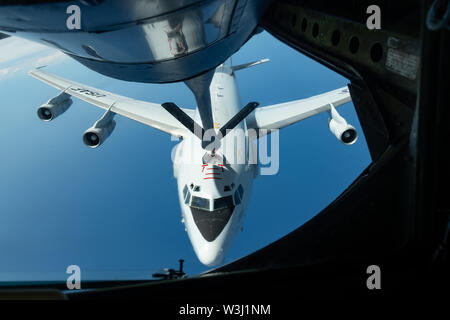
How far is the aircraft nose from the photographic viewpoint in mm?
6422

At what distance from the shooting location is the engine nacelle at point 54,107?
854 cm

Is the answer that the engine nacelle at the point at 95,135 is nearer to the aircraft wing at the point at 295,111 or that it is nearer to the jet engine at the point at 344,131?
the aircraft wing at the point at 295,111

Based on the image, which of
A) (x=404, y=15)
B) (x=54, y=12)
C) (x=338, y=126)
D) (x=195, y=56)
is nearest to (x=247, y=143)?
(x=338, y=126)

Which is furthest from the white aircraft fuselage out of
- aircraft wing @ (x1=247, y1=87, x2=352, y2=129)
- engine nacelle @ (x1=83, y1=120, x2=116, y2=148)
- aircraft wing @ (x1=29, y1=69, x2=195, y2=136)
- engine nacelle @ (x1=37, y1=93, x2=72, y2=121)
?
engine nacelle @ (x1=37, y1=93, x2=72, y2=121)

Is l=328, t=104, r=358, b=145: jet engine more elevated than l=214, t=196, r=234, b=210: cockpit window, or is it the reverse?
l=328, t=104, r=358, b=145: jet engine

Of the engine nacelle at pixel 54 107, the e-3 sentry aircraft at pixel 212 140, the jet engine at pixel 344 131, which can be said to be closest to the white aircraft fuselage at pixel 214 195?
the e-3 sentry aircraft at pixel 212 140

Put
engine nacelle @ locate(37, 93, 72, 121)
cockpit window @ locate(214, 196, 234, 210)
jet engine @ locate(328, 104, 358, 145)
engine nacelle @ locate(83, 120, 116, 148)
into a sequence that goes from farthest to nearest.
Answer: engine nacelle @ locate(37, 93, 72, 121)
engine nacelle @ locate(83, 120, 116, 148)
jet engine @ locate(328, 104, 358, 145)
cockpit window @ locate(214, 196, 234, 210)

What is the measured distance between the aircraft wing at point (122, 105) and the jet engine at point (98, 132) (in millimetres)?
698

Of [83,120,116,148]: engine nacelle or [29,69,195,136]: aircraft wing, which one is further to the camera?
[29,69,195,136]: aircraft wing

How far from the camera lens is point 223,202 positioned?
6.42 m

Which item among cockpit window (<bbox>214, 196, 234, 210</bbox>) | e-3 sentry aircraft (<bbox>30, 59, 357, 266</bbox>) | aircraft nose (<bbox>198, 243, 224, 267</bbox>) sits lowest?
aircraft nose (<bbox>198, 243, 224, 267</bbox>)

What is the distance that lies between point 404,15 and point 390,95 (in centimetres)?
53

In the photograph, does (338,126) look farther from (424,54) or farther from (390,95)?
(424,54)

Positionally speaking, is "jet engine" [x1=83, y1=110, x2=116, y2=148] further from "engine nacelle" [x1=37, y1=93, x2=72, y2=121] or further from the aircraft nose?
the aircraft nose
